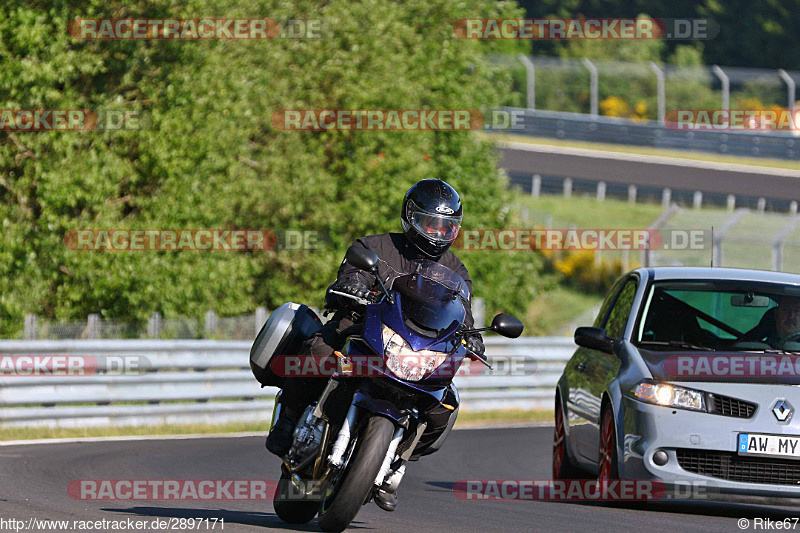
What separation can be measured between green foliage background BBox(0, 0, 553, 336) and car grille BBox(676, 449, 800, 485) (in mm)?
15309

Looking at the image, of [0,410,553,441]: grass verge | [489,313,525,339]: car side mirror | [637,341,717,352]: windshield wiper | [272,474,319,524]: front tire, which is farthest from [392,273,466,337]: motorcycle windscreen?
[0,410,553,441]: grass verge

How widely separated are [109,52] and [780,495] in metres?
17.4

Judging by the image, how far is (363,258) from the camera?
7.46 meters

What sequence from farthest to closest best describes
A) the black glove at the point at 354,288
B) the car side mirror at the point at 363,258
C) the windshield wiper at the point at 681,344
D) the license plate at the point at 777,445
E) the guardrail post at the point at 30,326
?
1. the guardrail post at the point at 30,326
2. the windshield wiper at the point at 681,344
3. the license plate at the point at 777,445
4. the black glove at the point at 354,288
5. the car side mirror at the point at 363,258

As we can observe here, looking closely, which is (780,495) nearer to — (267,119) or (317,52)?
(267,119)

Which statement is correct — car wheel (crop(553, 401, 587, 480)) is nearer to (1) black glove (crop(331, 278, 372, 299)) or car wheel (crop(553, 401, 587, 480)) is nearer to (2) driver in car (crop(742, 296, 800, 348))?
(2) driver in car (crop(742, 296, 800, 348))

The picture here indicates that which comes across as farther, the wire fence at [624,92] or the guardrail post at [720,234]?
the wire fence at [624,92]

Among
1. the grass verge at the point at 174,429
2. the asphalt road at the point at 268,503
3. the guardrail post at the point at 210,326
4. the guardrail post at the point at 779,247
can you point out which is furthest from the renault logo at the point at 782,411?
the guardrail post at the point at 779,247

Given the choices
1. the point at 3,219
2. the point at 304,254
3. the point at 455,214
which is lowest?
the point at 304,254

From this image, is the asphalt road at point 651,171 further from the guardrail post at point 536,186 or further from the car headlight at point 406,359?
the car headlight at point 406,359

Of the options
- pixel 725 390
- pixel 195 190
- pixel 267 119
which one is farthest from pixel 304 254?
pixel 725 390

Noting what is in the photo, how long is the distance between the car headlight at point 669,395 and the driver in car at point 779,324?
45.2 inches

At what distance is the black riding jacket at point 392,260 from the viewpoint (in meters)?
8.03

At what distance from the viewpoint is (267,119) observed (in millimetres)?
31812
